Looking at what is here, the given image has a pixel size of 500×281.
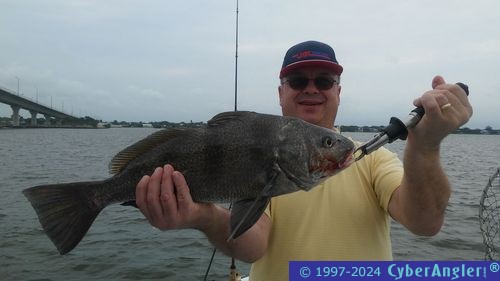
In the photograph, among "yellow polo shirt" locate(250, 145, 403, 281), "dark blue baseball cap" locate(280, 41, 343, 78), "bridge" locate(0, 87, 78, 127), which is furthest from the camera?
"bridge" locate(0, 87, 78, 127)

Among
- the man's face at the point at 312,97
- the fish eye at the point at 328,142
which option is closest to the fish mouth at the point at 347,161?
the fish eye at the point at 328,142

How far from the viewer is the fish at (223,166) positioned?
9.43ft

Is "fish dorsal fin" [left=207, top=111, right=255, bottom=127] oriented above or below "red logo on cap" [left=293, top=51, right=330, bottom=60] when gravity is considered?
below

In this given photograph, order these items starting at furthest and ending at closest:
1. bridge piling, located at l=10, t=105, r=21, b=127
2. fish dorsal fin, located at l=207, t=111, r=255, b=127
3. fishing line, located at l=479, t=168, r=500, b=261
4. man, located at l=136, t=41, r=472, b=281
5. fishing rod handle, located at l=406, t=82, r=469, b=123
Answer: bridge piling, located at l=10, t=105, r=21, b=127 < fishing line, located at l=479, t=168, r=500, b=261 < fish dorsal fin, located at l=207, t=111, r=255, b=127 < man, located at l=136, t=41, r=472, b=281 < fishing rod handle, located at l=406, t=82, r=469, b=123

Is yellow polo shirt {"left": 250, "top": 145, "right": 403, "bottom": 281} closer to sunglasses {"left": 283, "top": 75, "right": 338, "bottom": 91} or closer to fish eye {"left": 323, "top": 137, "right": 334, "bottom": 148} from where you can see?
fish eye {"left": 323, "top": 137, "right": 334, "bottom": 148}

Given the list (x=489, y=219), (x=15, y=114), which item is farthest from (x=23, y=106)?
(x=489, y=219)

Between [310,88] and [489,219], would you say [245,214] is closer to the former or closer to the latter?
[310,88]

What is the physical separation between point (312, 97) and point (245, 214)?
1.53 metres

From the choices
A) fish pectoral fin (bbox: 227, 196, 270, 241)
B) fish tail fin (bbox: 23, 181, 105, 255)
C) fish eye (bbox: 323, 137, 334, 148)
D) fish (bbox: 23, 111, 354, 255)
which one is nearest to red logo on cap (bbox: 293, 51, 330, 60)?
fish (bbox: 23, 111, 354, 255)

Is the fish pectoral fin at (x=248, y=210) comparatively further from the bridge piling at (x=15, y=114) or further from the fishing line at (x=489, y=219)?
the bridge piling at (x=15, y=114)

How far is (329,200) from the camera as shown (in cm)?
343

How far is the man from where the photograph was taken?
287cm

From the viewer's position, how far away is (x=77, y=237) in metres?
3.03

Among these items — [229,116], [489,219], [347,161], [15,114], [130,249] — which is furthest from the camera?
[15,114]
